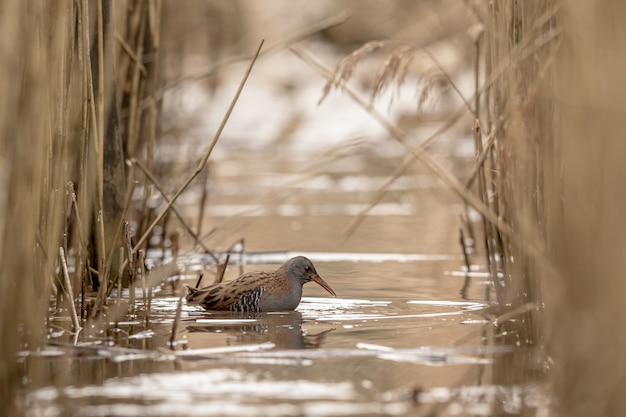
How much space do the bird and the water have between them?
0.23 ft

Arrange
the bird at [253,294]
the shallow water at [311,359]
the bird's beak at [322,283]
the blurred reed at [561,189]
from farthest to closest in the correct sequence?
the bird's beak at [322,283] → the bird at [253,294] → the shallow water at [311,359] → the blurred reed at [561,189]

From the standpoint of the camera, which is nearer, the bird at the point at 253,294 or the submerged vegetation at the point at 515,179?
the submerged vegetation at the point at 515,179

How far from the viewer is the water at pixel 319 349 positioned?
4086 mm

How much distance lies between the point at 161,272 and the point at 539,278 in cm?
146

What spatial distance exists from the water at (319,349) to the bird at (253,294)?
0.07 m

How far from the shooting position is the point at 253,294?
5.99m

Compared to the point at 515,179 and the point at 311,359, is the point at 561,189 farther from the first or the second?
the point at 311,359

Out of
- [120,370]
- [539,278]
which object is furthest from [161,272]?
[539,278]

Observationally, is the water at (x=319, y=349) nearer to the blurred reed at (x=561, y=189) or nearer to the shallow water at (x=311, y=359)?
the shallow water at (x=311, y=359)

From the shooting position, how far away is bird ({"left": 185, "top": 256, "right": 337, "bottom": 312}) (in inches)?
234

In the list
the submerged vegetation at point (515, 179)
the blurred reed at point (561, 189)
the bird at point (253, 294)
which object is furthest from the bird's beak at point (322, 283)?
the blurred reed at point (561, 189)

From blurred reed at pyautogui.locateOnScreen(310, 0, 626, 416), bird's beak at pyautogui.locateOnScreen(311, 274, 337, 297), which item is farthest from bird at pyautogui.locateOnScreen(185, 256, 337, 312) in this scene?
blurred reed at pyautogui.locateOnScreen(310, 0, 626, 416)

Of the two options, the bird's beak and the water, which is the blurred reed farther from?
the bird's beak

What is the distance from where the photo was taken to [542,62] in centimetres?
447
